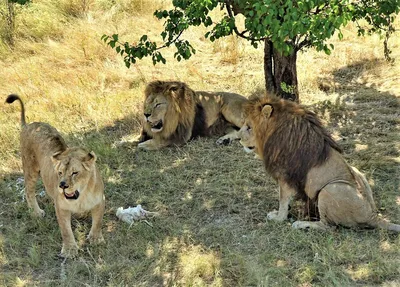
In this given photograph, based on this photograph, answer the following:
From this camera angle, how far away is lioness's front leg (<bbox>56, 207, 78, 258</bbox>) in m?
4.16

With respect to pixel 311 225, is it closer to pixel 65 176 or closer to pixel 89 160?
pixel 89 160

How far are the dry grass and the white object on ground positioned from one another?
0.30 feet

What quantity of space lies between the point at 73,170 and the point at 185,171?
6.50ft

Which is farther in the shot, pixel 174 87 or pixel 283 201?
pixel 174 87

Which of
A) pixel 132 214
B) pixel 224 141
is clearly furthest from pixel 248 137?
pixel 224 141

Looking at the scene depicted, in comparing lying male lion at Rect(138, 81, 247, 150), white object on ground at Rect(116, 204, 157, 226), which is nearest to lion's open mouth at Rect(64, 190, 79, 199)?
white object on ground at Rect(116, 204, 157, 226)

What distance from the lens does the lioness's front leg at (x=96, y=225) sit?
424 centimetres

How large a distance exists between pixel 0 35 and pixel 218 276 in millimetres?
8000

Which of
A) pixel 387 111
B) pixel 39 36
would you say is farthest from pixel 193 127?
pixel 39 36

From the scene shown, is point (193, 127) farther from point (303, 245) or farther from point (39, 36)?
point (39, 36)

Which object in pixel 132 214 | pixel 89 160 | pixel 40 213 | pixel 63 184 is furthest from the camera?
pixel 40 213

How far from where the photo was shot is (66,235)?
4.20m

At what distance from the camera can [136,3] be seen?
1129 cm

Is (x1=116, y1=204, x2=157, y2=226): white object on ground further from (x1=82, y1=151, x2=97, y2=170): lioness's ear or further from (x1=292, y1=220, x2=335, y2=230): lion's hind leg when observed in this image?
(x1=292, y1=220, x2=335, y2=230): lion's hind leg
